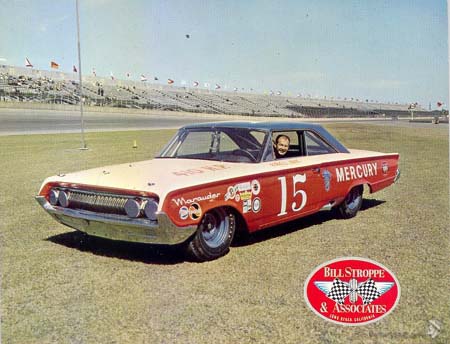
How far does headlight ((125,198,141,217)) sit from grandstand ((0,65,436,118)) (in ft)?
26.6

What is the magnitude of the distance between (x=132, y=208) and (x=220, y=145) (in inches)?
54.5

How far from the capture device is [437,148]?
1330 cm

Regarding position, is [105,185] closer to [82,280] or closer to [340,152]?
[82,280]

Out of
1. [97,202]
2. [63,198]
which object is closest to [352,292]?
[97,202]

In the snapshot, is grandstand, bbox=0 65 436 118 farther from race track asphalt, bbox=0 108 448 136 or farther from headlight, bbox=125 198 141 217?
headlight, bbox=125 198 141 217

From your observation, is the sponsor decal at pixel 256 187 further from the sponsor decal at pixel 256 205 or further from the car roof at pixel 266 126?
the car roof at pixel 266 126

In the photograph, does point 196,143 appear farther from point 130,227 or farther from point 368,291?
point 368,291

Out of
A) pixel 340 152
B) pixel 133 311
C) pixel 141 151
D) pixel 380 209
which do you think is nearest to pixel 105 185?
pixel 133 311

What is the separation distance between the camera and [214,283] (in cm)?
332

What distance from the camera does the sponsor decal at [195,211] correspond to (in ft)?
11.4

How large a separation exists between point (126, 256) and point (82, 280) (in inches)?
21.2

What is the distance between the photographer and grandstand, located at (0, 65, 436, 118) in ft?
44.7

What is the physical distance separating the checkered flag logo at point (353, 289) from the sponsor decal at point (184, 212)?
3.61 feet

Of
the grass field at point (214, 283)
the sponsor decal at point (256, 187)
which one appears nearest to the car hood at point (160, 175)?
the sponsor decal at point (256, 187)
